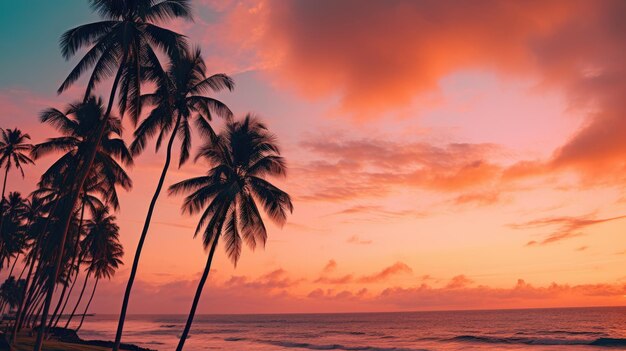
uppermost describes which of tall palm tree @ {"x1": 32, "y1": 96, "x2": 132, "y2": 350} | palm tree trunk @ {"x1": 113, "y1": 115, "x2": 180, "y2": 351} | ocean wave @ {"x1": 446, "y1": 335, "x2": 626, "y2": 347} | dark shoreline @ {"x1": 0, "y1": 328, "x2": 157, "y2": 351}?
tall palm tree @ {"x1": 32, "y1": 96, "x2": 132, "y2": 350}

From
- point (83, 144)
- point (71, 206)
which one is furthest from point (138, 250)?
point (83, 144)

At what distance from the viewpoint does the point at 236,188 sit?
2591cm

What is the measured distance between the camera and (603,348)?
56719 millimetres

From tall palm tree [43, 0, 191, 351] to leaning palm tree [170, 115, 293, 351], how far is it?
616 cm

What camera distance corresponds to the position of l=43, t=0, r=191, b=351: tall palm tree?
1997cm

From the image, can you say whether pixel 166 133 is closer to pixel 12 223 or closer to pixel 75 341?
pixel 75 341

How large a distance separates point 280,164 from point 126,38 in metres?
11.5

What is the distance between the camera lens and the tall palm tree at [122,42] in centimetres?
1997

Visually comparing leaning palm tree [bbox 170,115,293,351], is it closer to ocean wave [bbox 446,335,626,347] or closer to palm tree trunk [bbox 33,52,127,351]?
palm tree trunk [bbox 33,52,127,351]

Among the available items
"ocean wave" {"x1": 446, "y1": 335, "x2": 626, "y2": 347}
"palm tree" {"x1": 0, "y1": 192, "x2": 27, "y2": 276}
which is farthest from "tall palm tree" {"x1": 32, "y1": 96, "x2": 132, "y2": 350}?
"ocean wave" {"x1": 446, "y1": 335, "x2": 626, "y2": 347}

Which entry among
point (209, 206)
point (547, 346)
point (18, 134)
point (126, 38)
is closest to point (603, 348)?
point (547, 346)

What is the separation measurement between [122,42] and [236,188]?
9.78 metres

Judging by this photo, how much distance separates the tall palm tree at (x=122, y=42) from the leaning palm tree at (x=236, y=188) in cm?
616

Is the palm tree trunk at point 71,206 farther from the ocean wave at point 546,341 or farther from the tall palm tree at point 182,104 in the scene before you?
the ocean wave at point 546,341
